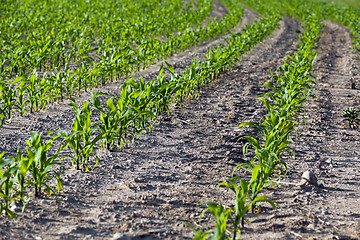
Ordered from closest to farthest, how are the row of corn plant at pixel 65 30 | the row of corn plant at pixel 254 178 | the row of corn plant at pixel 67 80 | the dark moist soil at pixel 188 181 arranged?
the row of corn plant at pixel 254 178, the dark moist soil at pixel 188 181, the row of corn plant at pixel 67 80, the row of corn plant at pixel 65 30

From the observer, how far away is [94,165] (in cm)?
401

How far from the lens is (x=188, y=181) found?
3.85 meters

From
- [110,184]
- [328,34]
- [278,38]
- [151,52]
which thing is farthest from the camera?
[328,34]

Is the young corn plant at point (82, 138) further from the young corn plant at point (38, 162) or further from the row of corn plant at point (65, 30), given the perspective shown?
the row of corn plant at point (65, 30)

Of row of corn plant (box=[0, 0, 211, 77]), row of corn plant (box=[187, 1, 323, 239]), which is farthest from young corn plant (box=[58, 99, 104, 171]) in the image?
row of corn plant (box=[0, 0, 211, 77])

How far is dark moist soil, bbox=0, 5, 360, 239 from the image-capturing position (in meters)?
3.01

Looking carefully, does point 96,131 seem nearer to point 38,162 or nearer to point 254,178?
point 38,162

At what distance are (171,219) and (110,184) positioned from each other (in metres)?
0.80

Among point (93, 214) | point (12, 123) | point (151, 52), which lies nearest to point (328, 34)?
point (151, 52)

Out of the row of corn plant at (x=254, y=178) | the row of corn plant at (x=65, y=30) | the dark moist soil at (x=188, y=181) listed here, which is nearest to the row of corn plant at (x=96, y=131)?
the dark moist soil at (x=188, y=181)

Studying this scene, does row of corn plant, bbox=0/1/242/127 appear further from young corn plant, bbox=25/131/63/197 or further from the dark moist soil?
young corn plant, bbox=25/131/63/197

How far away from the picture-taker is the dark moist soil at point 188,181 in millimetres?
3015

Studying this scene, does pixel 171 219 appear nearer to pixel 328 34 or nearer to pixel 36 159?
pixel 36 159

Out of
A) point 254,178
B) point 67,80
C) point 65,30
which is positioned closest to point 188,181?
point 254,178
